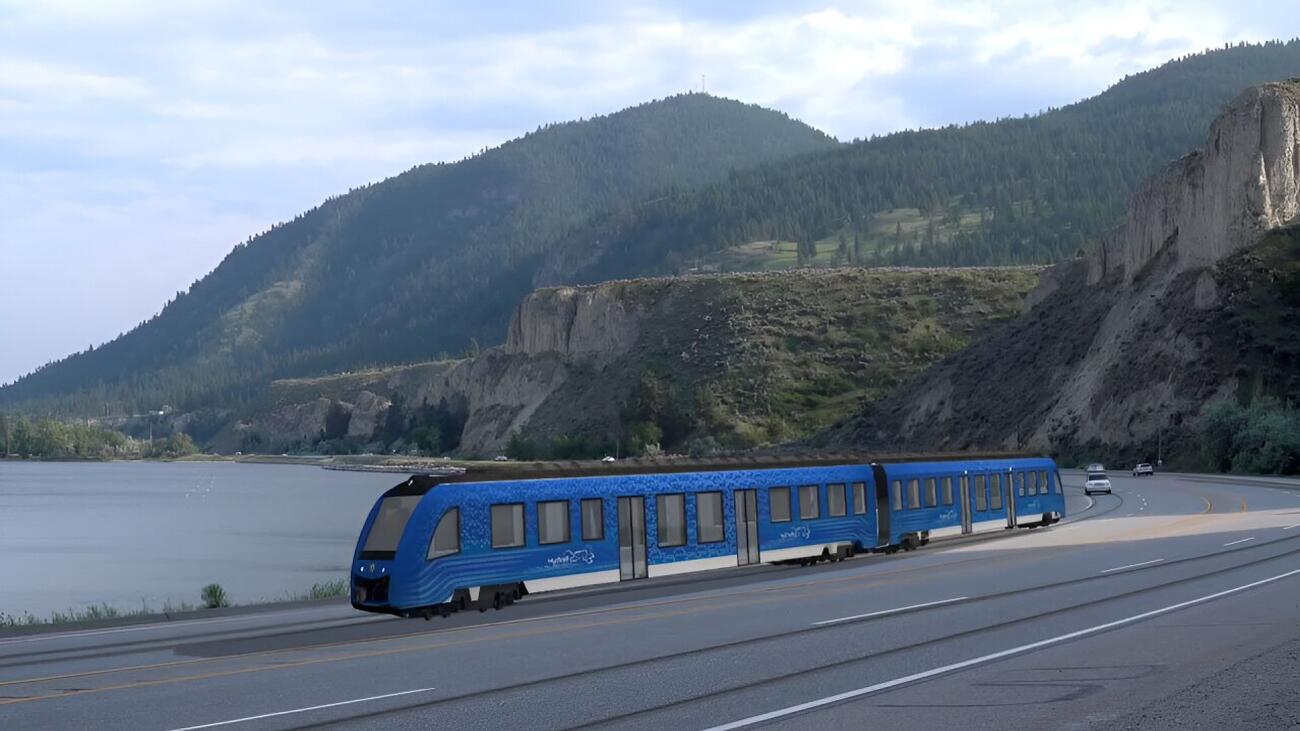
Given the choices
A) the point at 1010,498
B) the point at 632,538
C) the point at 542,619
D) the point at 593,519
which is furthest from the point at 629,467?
the point at 1010,498

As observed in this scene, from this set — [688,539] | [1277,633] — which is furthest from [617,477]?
[1277,633]

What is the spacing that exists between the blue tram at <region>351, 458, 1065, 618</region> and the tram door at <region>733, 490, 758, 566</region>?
3 cm

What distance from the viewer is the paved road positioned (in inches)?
481

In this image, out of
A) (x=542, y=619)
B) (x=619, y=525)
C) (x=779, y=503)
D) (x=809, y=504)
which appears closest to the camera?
A: (x=542, y=619)

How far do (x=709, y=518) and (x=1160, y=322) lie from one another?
6765 cm

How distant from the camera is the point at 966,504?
3703 cm

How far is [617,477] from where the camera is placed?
25172 millimetres

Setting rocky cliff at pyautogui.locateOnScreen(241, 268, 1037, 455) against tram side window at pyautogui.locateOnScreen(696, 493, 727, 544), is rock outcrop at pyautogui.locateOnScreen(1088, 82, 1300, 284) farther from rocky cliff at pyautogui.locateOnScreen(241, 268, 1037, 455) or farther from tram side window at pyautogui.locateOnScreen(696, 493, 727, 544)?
tram side window at pyautogui.locateOnScreen(696, 493, 727, 544)

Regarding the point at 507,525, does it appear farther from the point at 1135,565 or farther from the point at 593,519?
the point at 1135,565

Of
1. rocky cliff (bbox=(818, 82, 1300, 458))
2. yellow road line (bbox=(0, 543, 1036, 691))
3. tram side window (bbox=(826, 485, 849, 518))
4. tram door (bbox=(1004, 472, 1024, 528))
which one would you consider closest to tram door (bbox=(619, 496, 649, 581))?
yellow road line (bbox=(0, 543, 1036, 691))

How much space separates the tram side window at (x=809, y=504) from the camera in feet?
98.4

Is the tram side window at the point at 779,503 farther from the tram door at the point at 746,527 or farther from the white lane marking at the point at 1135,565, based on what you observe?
the white lane marking at the point at 1135,565

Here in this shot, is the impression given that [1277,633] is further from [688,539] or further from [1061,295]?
[1061,295]

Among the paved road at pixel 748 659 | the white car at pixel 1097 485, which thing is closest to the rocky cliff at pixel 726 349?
the white car at pixel 1097 485
